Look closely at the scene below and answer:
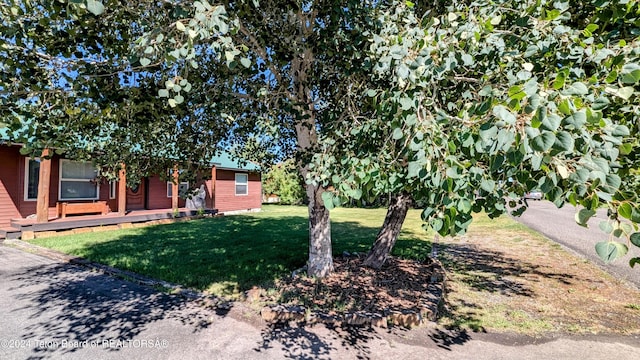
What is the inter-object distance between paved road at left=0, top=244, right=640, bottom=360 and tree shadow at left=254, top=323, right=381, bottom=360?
11 mm

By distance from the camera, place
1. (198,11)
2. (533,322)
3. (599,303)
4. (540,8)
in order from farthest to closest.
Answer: (599,303)
(533,322)
(540,8)
(198,11)

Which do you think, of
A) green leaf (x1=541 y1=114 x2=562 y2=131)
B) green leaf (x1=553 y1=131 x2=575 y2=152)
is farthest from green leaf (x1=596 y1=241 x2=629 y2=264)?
green leaf (x1=541 y1=114 x2=562 y2=131)

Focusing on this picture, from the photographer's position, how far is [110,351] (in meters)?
3.47

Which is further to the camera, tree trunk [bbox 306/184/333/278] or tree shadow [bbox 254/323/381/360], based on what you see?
tree trunk [bbox 306/184/333/278]

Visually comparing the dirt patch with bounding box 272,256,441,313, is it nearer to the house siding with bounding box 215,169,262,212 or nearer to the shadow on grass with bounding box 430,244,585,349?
the shadow on grass with bounding box 430,244,585,349

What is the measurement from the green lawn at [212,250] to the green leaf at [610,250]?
4.81 meters

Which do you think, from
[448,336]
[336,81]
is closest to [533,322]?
[448,336]

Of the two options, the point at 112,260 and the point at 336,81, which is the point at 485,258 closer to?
the point at 336,81

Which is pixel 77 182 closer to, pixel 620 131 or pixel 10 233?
pixel 10 233

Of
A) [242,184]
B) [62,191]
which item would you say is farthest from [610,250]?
[242,184]

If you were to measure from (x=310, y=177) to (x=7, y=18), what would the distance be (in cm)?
313

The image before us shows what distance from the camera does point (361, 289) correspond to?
206 inches

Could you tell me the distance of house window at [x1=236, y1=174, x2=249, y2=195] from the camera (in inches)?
815

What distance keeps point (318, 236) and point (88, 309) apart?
11.8 feet
